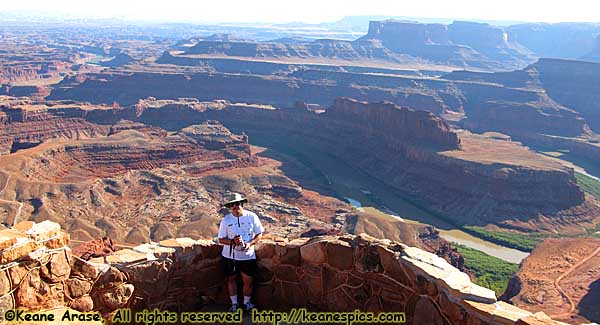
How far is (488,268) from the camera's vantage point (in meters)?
46.2

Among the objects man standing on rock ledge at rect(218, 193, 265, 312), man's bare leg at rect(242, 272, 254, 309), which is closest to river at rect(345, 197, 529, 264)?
man's bare leg at rect(242, 272, 254, 309)

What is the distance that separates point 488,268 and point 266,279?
132 feet

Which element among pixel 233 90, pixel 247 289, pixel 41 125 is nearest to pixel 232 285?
pixel 247 289

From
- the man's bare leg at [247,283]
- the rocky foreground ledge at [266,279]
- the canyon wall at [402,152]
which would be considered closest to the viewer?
the rocky foreground ledge at [266,279]

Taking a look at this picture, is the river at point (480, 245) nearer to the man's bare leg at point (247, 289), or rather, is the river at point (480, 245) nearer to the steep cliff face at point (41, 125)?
the man's bare leg at point (247, 289)

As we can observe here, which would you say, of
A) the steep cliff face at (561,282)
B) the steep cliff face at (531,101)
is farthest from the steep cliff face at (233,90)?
the steep cliff face at (561,282)

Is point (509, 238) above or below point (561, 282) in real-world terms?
below

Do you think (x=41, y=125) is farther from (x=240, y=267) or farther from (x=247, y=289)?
(x=247, y=289)

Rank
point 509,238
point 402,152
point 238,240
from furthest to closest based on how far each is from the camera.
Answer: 1. point 402,152
2. point 509,238
3. point 238,240

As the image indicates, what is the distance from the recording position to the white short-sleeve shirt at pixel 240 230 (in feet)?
32.1

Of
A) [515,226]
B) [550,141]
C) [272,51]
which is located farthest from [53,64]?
[515,226]

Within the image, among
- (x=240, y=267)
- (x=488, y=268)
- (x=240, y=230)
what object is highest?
(x=240, y=230)

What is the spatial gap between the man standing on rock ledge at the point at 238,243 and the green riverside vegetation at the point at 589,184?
7536cm

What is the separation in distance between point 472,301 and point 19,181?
54.3 m
